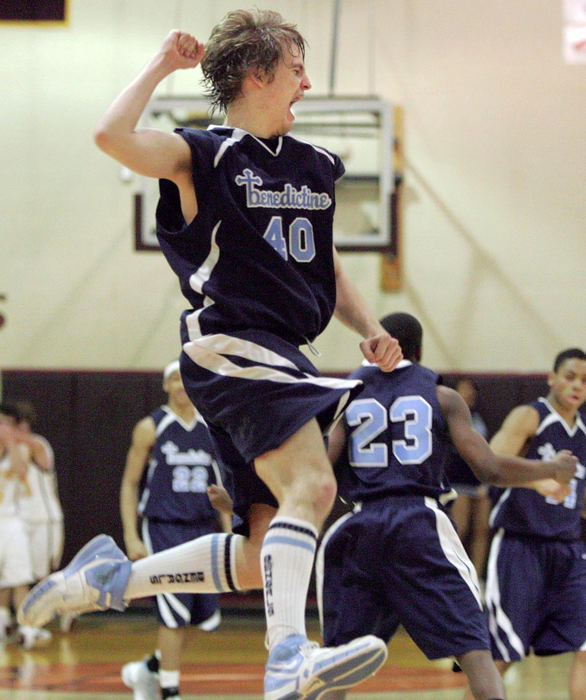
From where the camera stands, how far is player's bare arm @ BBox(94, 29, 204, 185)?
9.02 ft

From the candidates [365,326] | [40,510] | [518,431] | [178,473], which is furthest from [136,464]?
[365,326]

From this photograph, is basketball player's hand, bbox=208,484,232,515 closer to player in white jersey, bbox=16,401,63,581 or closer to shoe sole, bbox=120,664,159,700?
shoe sole, bbox=120,664,159,700

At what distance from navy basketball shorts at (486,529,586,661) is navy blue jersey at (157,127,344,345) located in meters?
2.48

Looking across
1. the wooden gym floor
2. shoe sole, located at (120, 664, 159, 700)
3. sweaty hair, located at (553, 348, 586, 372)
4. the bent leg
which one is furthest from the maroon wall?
the bent leg

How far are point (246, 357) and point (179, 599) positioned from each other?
375cm

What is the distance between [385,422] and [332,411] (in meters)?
1.24

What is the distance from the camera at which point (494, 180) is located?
11.1 m

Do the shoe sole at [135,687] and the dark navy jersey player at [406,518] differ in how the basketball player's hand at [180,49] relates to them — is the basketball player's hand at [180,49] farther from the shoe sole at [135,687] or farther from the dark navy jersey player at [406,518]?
the shoe sole at [135,687]

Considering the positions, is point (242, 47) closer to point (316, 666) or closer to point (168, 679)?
point (316, 666)

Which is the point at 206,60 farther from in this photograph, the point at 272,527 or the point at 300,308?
the point at 272,527

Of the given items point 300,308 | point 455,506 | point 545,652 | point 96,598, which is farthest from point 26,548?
point 300,308

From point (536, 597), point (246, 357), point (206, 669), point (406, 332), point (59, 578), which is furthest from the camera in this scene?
point (206, 669)

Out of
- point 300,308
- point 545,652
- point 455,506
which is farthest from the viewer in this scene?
point 455,506

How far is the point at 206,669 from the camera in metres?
7.42
